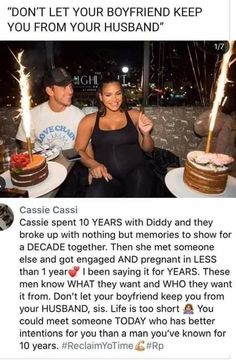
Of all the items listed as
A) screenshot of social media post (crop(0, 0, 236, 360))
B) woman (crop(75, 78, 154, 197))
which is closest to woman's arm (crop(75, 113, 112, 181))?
woman (crop(75, 78, 154, 197))

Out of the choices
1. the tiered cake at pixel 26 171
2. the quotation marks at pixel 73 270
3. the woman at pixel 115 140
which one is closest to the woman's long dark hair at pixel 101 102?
the woman at pixel 115 140

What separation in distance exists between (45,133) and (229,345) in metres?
0.80

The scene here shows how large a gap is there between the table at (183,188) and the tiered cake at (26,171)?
0.33 meters

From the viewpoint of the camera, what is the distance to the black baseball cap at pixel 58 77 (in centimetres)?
106

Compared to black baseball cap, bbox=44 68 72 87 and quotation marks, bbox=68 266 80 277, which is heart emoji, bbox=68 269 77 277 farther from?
black baseball cap, bbox=44 68 72 87

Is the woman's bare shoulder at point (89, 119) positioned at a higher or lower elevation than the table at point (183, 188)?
higher

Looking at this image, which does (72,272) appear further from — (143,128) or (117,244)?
(143,128)

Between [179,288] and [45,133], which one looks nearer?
[179,288]

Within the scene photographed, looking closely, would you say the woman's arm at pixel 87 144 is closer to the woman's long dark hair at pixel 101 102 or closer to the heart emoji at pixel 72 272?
the woman's long dark hair at pixel 101 102

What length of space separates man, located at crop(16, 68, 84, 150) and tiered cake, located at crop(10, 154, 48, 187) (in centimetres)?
18

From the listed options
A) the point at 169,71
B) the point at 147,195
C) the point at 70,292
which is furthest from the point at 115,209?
the point at 169,71

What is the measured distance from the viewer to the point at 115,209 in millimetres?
741

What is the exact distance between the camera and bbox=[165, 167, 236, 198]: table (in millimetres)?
768
